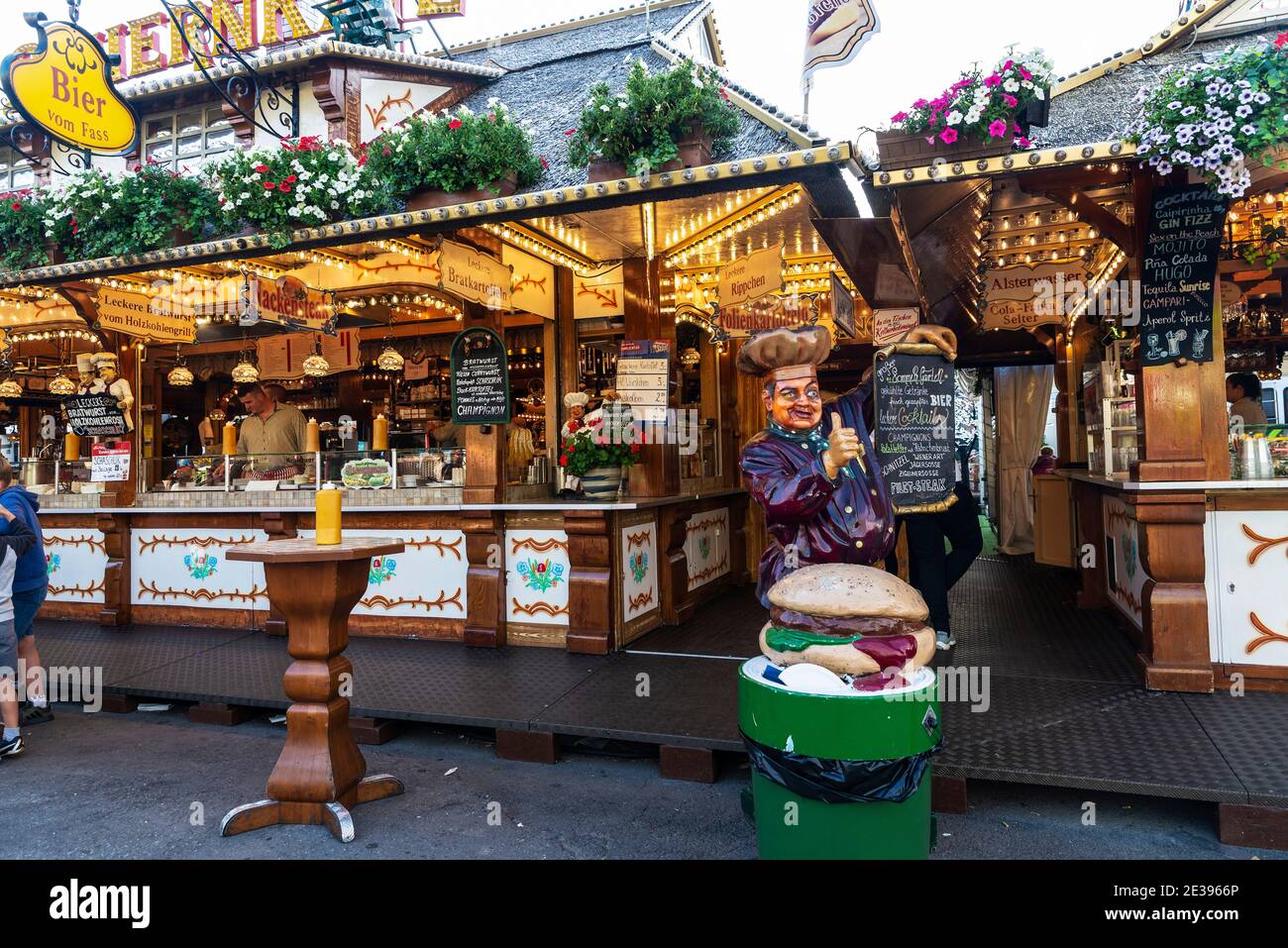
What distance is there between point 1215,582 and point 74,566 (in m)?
9.85

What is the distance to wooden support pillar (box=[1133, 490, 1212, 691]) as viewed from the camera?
4316 mm

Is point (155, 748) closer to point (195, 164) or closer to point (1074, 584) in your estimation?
point (195, 164)

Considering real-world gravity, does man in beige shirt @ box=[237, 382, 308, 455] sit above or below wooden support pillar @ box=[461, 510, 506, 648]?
above

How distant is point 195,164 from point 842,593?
357 inches

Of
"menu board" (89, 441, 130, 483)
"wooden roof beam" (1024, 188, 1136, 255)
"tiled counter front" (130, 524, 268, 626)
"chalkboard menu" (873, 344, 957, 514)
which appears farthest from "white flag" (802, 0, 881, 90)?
"menu board" (89, 441, 130, 483)

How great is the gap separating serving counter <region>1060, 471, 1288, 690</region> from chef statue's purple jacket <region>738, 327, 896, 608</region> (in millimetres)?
2343

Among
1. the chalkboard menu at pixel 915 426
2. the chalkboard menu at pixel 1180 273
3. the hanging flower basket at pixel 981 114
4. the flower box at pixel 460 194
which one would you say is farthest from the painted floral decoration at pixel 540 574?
the chalkboard menu at pixel 1180 273

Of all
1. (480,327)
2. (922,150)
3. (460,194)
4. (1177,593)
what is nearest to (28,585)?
(480,327)

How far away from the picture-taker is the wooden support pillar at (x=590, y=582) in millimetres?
5742

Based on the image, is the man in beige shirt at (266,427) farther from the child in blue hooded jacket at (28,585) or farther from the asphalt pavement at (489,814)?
the asphalt pavement at (489,814)

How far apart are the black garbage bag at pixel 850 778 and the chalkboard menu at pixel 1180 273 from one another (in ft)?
10.8

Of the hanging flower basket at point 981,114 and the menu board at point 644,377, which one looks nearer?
the hanging flower basket at point 981,114

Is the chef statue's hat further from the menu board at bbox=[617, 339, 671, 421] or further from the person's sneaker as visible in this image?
the person's sneaker
